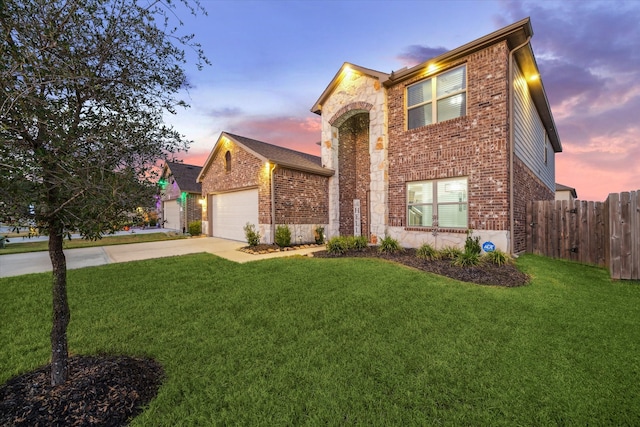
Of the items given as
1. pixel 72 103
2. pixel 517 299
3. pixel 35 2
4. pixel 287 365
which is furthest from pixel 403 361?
pixel 35 2

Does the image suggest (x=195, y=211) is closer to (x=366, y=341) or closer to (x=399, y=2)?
(x=399, y=2)

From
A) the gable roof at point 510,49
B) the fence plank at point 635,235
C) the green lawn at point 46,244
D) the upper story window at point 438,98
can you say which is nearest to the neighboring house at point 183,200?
the green lawn at point 46,244

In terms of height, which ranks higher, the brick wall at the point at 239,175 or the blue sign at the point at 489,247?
the brick wall at the point at 239,175

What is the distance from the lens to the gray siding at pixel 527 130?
847cm

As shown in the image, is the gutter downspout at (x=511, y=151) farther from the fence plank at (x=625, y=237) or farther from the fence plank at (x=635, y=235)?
the fence plank at (x=635, y=235)

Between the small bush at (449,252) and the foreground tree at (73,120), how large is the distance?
7645 millimetres

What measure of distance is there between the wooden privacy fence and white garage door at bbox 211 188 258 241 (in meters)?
11.0

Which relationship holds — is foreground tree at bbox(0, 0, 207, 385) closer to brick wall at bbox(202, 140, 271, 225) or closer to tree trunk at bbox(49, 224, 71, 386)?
tree trunk at bbox(49, 224, 71, 386)

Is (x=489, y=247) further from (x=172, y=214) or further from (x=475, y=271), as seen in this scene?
(x=172, y=214)

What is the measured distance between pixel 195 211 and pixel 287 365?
824 inches

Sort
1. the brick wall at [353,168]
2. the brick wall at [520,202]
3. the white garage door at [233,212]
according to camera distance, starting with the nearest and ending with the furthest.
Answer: the brick wall at [520,202] → the white garage door at [233,212] → the brick wall at [353,168]

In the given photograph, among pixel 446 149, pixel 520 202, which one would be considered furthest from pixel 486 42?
pixel 520 202

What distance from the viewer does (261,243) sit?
11.5 m

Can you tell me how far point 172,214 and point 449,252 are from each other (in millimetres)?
23241
